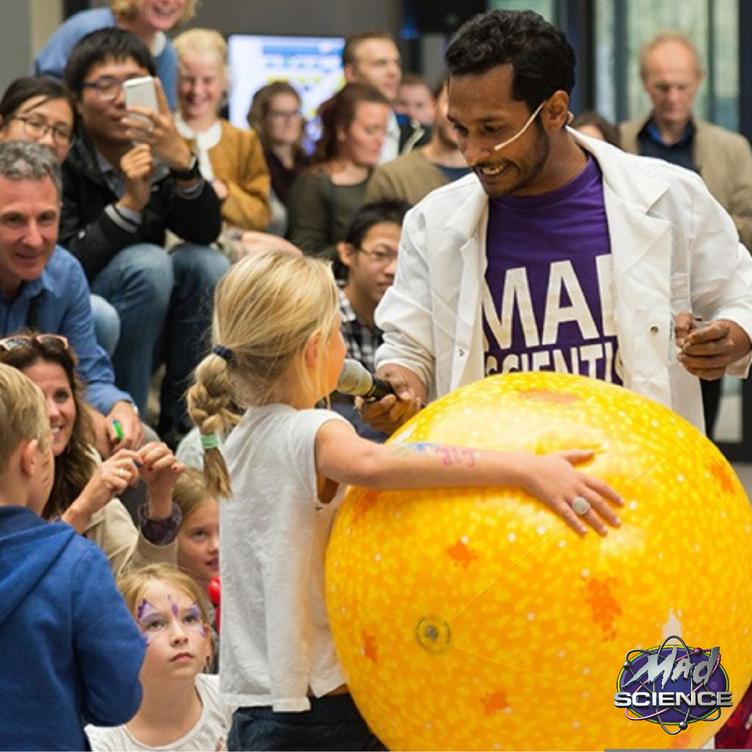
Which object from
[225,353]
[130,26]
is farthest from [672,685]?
[130,26]

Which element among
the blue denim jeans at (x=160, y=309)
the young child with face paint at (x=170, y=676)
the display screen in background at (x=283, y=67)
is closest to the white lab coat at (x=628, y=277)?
the young child with face paint at (x=170, y=676)

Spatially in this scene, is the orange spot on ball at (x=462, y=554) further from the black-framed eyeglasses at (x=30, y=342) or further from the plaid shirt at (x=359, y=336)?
the plaid shirt at (x=359, y=336)

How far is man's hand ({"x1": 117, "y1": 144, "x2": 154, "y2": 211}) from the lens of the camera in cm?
616

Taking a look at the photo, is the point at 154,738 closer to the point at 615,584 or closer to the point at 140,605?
the point at 140,605

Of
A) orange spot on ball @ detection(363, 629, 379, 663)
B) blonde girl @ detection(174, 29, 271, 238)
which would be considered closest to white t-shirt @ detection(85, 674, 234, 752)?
orange spot on ball @ detection(363, 629, 379, 663)

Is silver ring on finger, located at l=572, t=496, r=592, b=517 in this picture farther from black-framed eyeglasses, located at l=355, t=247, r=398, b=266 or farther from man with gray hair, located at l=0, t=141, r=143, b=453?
black-framed eyeglasses, located at l=355, t=247, r=398, b=266

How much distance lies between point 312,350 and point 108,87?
131 inches

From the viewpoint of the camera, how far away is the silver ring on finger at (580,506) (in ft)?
9.52

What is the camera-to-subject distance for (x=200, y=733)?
426 cm

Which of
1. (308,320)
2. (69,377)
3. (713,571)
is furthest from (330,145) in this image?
(713,571)

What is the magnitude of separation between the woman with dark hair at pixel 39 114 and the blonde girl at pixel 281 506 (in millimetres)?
2864

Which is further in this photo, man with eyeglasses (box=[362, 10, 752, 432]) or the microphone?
man with eyeglasses (box=[362, 10, 752, 432])

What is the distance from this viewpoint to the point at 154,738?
13.8ft

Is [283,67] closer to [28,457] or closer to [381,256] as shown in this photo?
[381,256]
